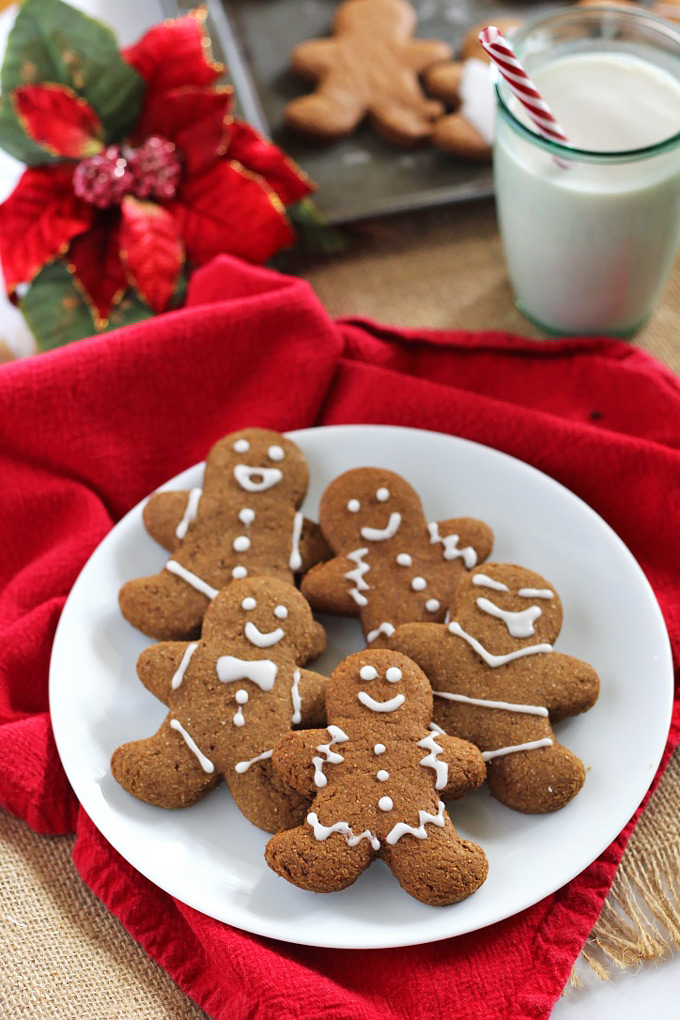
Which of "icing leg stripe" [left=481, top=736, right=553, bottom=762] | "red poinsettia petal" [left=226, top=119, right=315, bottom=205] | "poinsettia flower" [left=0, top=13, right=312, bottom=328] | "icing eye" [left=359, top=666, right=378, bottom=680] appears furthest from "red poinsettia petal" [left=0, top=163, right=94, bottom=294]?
"icing leg stripe" [left=481, top=736, right=553, bottom=762]

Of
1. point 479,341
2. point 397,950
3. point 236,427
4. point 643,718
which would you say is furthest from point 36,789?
point 479,341

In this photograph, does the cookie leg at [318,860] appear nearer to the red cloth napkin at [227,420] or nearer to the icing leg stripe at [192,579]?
the red cloth napkin at [227,420]

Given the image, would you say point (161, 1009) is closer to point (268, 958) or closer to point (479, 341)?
point (268, 958)

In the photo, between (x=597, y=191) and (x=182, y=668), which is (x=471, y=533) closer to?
(x=182, y=668)

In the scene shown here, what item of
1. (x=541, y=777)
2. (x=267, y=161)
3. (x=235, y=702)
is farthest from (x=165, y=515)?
(x=267, y=161)

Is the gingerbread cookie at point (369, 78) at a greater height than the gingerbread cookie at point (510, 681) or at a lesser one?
greater

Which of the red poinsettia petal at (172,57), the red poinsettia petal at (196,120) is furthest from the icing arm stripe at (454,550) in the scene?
the red poinsettia petal at (172,57)
